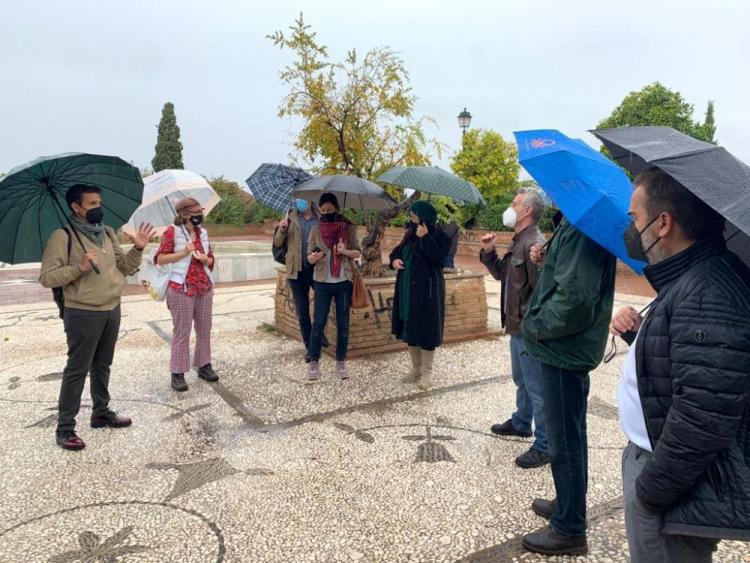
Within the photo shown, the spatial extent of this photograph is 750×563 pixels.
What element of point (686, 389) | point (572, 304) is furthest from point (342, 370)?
point (686, 389)

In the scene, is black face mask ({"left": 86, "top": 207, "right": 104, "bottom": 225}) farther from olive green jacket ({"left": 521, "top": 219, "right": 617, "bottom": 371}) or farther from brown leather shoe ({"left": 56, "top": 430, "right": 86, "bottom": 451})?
olive green jacket ({"left": 521, "top": 219, "right": 617, "bottom": 371})

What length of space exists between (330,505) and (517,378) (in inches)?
63.4

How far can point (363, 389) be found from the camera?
15.3ft

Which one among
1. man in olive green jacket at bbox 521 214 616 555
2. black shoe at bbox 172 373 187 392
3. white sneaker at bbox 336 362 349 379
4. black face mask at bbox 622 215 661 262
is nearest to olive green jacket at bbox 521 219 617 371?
man in olive green jacket at bbox 521 214 616 555

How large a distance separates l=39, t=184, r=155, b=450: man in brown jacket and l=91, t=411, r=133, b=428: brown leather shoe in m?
0.28

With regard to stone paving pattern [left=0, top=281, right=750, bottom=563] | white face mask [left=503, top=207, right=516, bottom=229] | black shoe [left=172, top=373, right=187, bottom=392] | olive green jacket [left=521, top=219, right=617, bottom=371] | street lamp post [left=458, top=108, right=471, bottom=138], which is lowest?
stone paving pattern [left=0, top=281, right=750, bottom=563]

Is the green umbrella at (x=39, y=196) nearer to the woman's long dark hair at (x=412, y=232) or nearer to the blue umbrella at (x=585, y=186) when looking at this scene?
the woman's long dark hair at (x=412, y=232)

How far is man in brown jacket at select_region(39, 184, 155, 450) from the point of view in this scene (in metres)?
3.30

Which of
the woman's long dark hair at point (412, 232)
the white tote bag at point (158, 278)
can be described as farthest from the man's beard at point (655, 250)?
the white tote bag at point (158, 278)

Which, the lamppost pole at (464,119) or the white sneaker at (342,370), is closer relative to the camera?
the white sneaker at (342,370)

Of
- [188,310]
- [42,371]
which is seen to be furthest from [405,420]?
[42,371]

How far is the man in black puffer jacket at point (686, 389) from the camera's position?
1249 millimetres

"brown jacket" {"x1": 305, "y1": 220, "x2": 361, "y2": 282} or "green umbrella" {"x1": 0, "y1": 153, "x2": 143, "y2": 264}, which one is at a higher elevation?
"green umbrella" {"x1": 0, "y1": 153, "x2": 143, "y2": 264}

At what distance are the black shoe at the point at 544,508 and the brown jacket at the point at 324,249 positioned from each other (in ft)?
8.88
